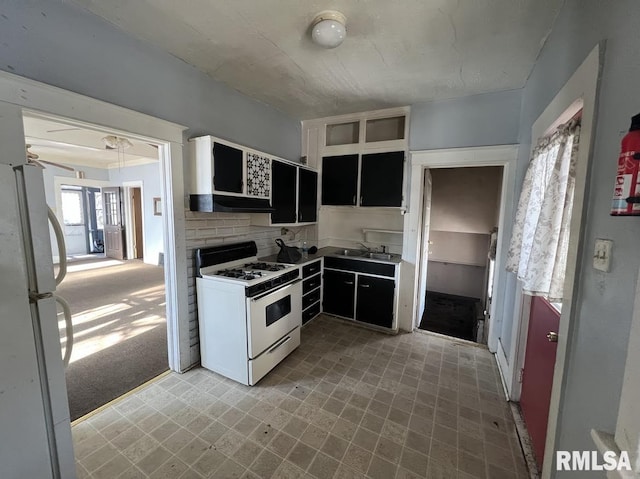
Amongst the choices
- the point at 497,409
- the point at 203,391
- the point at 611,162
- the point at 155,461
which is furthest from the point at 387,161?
the point at 155,461

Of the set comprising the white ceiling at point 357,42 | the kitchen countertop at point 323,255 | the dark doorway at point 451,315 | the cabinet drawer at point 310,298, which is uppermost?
the white ceiling at point 357,42

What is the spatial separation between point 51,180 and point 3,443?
7812mm

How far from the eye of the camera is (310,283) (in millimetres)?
3336

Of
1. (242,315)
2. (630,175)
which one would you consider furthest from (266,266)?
(630,175)

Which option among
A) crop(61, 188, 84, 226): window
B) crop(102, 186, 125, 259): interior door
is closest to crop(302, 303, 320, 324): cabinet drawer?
crop(102, 186, 125, 259): interior door

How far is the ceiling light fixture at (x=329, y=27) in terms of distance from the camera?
1626 millimetres

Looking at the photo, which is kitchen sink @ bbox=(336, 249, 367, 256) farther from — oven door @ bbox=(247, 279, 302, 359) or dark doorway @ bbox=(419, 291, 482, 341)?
dark doorway @ bbox=(419, 291, 482, 341)

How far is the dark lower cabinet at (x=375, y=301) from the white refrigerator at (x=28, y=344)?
277cm

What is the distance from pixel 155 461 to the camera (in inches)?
62.0

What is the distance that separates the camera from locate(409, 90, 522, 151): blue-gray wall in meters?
2.64

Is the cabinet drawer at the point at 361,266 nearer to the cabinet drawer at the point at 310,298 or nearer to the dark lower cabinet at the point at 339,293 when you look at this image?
the dark lower cabinet at the point at 339,293

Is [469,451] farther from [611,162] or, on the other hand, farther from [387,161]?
[387,161]

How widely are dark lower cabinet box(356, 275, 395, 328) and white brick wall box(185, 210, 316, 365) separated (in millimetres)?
1371

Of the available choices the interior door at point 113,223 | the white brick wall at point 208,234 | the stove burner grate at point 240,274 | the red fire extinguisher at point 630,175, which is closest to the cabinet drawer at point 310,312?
the white brick wall at point 208,234
